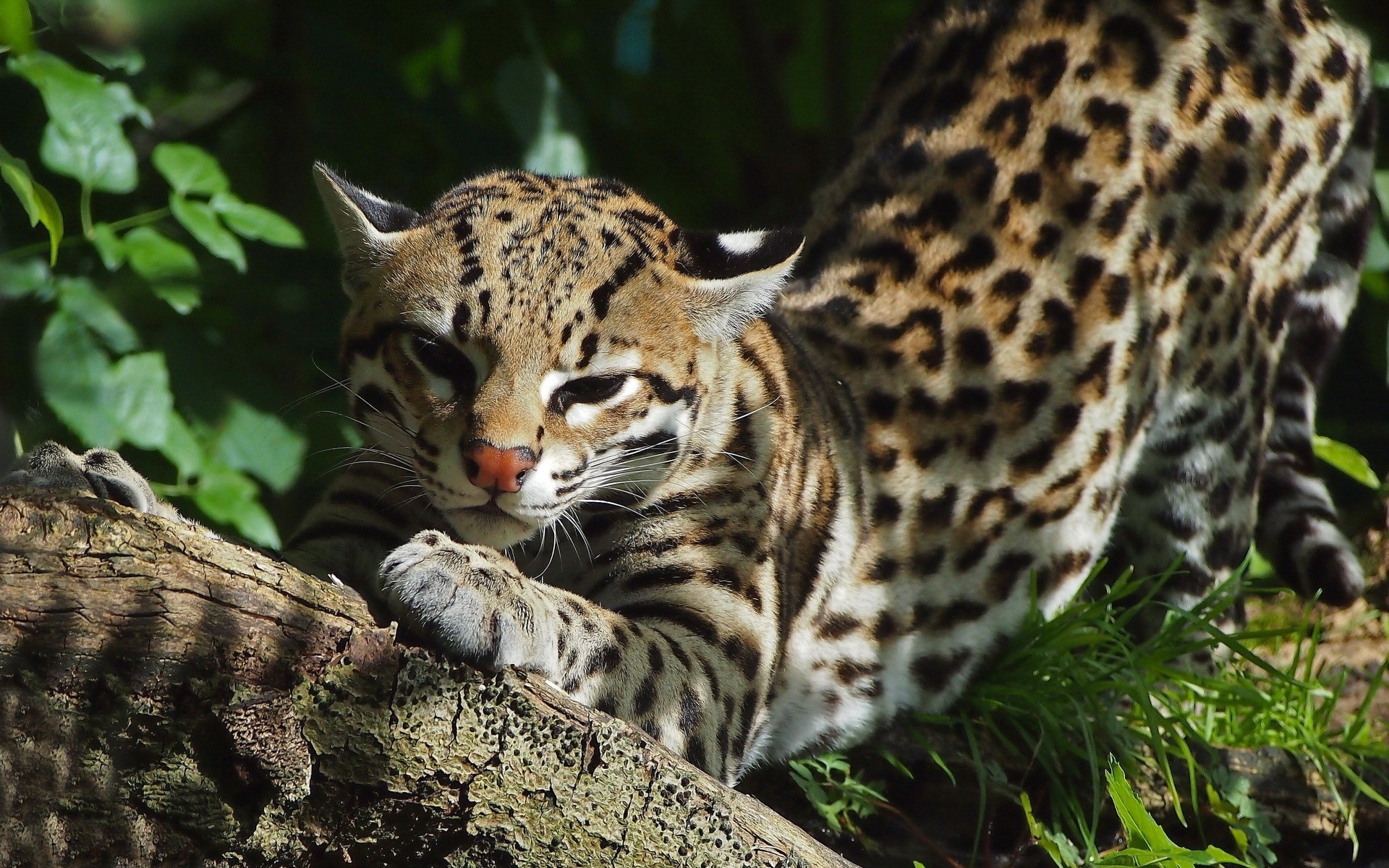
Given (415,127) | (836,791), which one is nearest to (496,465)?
(836,791)

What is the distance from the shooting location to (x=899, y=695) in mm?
4047

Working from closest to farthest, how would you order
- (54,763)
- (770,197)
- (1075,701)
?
(54,763), (1075,701), (770,197)

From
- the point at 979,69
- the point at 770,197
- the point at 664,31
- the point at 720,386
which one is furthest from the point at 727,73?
the point at 720,386

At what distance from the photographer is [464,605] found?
2.56m

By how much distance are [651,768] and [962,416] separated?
2174mm

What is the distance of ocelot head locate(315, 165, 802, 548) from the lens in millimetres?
3016

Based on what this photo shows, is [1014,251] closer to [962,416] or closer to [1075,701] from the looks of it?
[962,416]

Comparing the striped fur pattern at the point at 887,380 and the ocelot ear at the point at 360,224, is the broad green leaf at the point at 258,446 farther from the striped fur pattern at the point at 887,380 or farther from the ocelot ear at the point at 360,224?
the ocelot ear at the point at 360,224

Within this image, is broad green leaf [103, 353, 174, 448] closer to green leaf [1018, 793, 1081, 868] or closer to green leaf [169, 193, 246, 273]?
green leaf [169, 193, 246, 273]

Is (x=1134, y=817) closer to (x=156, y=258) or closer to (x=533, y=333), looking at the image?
(x=533, y=333)

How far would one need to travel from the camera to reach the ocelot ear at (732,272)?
132 inches

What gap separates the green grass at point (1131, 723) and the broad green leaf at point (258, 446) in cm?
178

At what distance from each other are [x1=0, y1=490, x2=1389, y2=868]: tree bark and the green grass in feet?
4.14

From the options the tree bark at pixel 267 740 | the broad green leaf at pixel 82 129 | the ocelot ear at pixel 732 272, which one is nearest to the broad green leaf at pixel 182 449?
the broad green leaf at pixel 82 129
